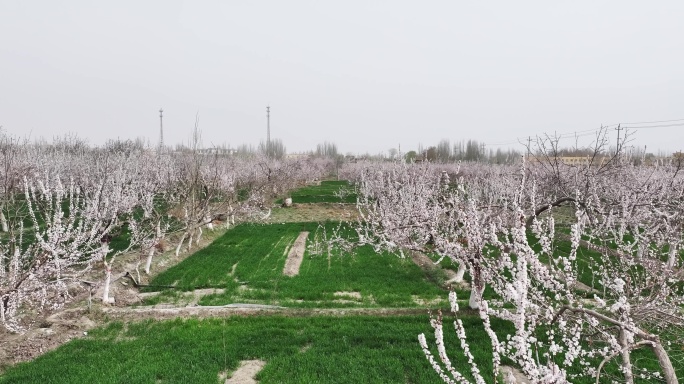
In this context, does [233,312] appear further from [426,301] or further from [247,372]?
[426,301]

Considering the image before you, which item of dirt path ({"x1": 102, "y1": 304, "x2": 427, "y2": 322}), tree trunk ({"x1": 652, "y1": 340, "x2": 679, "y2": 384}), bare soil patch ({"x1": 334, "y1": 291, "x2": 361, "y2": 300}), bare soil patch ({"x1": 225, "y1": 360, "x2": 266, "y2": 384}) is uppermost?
tree trunk ({"x1": 652, "y1": 340, "x2": 679, "y2": 384})

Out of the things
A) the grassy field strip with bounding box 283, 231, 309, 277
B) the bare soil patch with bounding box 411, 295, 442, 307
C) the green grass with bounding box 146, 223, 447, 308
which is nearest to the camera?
the bare soil patch with bounding box 411, 295, 442, 307

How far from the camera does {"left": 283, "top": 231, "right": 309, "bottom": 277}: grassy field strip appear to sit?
14959 millimetres

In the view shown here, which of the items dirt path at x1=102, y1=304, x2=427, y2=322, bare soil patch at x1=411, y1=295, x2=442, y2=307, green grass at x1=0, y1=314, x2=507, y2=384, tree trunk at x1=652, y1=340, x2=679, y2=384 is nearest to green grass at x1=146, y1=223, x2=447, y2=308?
bare soil patch at x1=411, y1=295, x2=442, y2=307

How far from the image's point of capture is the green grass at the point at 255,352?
7.38 metres

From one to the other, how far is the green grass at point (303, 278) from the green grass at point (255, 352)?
1723 millimetres

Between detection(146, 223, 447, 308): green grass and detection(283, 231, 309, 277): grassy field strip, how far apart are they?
202 mm

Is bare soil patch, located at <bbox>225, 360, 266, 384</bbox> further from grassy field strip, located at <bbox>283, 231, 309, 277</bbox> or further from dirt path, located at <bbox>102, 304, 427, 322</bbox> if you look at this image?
grassy field strip, located at <bbox>283, 231, 309, 277</bbox>

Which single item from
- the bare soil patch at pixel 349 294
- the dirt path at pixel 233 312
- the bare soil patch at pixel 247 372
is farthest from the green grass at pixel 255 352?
the bare soil patch at pixel 349 294

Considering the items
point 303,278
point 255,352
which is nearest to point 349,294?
point 303,278

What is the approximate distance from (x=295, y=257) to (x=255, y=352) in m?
8.65

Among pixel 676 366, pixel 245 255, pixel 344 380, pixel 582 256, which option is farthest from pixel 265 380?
pixel 582 256

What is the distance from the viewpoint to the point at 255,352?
8.38 meters

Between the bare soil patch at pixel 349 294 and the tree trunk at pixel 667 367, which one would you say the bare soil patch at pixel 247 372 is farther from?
the tree trunk at pixel 667 367
